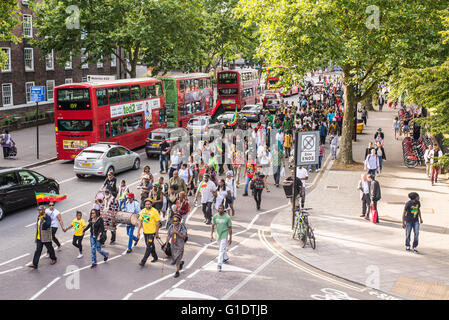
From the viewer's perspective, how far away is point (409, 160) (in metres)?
26.4

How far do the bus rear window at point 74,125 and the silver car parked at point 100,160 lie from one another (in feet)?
8.18

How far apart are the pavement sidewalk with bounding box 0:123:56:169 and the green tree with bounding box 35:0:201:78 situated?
5.51 m

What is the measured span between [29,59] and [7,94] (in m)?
4.09

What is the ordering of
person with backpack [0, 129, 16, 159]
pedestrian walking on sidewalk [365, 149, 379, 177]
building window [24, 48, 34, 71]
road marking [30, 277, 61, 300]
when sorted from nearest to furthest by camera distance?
road marking [30, 277, 61, 300] → pedestrian walking on sidewalk [365, 149, 379, 177] → person with backpack [0, 129, 16, 159] → building window [24, 48, 34, 71]

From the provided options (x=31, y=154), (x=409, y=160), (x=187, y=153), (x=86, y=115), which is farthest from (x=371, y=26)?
(x=31, y=154)

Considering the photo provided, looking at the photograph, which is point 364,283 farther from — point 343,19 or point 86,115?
point 86,115

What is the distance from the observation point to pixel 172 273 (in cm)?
1204

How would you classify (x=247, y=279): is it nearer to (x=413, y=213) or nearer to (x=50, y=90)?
(x=413, y=213)

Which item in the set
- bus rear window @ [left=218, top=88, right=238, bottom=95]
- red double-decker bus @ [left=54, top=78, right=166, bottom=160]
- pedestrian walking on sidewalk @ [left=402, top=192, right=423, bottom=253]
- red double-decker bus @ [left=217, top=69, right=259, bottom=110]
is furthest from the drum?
bus rear window @ [left=218, top=88, right=238, bottom=95]

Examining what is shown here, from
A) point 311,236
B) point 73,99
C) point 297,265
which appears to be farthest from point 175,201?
point 73,99

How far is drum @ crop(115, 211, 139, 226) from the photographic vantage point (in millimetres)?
13266

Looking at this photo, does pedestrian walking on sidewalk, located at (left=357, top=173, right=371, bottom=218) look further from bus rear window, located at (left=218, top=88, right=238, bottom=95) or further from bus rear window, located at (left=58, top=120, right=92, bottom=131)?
bus rear window, located at (left=218, top=88, right=238, bottom=95)

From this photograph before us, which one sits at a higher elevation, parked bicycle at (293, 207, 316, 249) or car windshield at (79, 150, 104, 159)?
car windshield at (79, 150, 104, 159)

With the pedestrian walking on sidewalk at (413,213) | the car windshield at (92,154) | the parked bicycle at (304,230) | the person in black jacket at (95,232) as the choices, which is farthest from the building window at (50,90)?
the pedestrian walking on sidewalk at (413,213)
